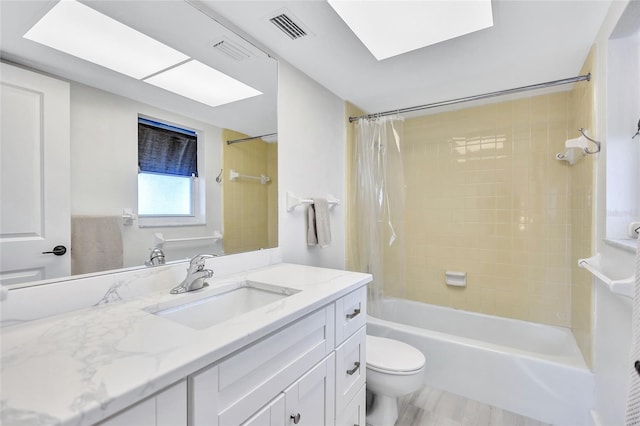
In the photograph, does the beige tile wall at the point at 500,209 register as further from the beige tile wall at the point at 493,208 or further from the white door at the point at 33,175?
the white door at the point at 33,175

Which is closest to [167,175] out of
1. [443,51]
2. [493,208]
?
[443,51]

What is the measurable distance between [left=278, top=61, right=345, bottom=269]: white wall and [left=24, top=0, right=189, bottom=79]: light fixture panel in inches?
29.7

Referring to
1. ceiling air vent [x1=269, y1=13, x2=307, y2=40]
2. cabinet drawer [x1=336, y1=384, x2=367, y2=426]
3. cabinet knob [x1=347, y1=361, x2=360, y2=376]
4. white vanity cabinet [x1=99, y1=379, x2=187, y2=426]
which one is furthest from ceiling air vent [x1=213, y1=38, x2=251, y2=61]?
cabinet drawer [x1=336, y1=384, x2=367, y2=426]

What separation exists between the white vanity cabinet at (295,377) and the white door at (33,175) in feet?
2.25

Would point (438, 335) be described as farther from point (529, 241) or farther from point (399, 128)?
point (399, 128)

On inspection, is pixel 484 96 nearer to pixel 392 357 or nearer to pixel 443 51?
pixel 443 51

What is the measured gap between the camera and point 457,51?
5.58ft

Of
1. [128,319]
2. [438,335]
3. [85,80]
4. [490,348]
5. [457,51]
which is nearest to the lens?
[128,319]

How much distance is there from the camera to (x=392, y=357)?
167cm

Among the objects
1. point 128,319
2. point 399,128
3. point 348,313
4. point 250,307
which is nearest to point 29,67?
point 128,319

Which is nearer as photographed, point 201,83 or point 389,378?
point 201,83

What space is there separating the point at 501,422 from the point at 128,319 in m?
2.11

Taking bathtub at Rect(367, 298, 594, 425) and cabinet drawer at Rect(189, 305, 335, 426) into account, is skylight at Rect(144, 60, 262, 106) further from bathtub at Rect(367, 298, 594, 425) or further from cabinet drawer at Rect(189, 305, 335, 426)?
bathtub at Rect(367, 298, 594, 425)

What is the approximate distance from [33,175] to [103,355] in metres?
0.63
